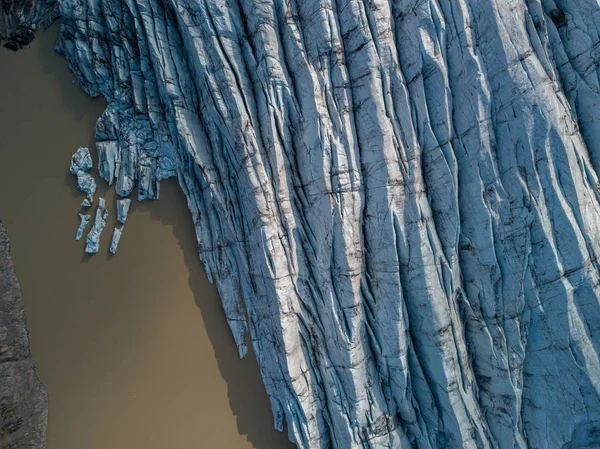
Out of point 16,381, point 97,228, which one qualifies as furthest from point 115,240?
point 16,381

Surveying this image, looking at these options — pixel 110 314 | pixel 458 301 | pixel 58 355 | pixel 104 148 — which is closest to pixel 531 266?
pixel 458 301

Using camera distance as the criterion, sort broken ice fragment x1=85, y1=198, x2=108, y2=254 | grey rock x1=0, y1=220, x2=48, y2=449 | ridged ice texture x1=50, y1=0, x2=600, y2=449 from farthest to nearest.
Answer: broken ice fragment x1=85, y1=198, x2=108, y2=254 → grey rock x1=0, y1=220, x2=48, y2=449 → ridged ice texture x1=50, y1=0, x2=600, y2=449

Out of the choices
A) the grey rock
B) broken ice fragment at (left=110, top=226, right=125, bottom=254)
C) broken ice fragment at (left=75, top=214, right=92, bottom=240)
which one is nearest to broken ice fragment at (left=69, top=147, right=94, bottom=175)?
broken ice fragment at (left=75, top=214, right=92, bottom=240)

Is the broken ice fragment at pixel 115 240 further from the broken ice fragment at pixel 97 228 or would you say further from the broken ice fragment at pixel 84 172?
the broken ice fragment at pixel 84 172


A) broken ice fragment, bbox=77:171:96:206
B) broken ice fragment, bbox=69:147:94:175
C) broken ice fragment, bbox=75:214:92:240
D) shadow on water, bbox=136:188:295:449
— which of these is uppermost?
broken ice fragment, bbox=69:147:94:175

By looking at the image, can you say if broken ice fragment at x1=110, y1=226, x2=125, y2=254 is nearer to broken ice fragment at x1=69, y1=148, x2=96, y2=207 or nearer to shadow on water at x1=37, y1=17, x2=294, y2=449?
shadow on water at x1=37, y1=17, x2=294, y2=449

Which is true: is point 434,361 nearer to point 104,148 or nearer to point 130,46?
point 104,148
